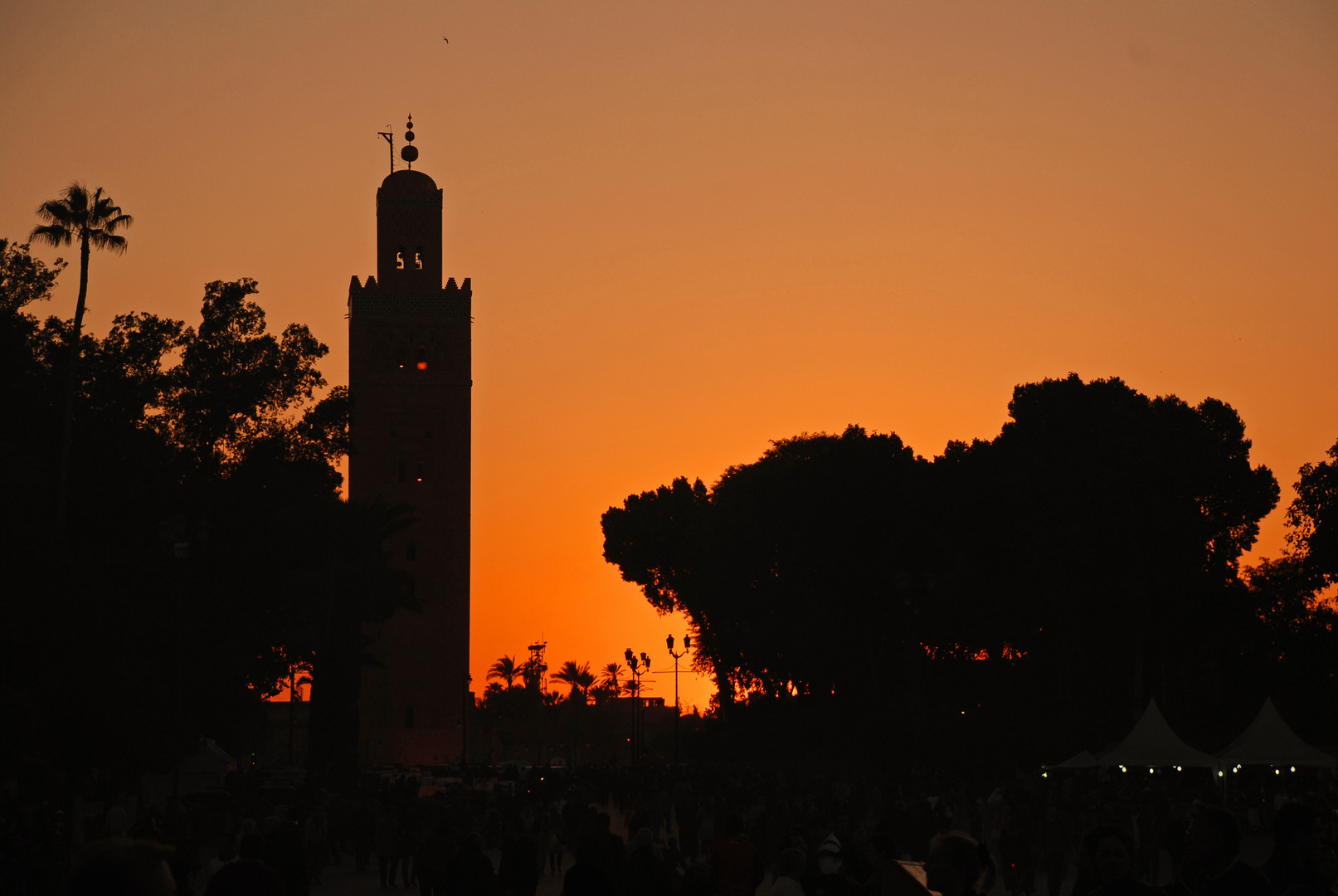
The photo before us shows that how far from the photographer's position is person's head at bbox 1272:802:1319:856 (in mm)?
6660

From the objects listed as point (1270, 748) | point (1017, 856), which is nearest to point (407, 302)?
point (1270, 748)

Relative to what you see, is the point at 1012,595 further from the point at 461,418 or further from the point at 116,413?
the point at 461,418

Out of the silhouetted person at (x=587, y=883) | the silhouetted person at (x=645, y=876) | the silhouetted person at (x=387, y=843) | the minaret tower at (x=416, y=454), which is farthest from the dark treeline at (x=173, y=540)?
the minaret tower at (x=416, y=454)

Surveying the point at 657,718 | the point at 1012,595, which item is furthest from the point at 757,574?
the point at 657,718

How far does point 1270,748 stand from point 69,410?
2587 cm

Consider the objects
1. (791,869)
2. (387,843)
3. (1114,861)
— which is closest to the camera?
(1114,861)

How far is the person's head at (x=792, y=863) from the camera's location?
10938 millimetres

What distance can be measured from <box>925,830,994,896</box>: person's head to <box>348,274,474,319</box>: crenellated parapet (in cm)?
7791

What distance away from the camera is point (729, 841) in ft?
41.2

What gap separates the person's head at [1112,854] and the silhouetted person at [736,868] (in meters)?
6.45

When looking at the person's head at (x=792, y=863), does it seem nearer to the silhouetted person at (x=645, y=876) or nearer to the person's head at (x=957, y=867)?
the silhouetted person at (x=645, y=876)

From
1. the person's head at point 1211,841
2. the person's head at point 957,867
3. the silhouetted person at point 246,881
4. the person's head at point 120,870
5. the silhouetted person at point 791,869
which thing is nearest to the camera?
the person's head at point 120,870

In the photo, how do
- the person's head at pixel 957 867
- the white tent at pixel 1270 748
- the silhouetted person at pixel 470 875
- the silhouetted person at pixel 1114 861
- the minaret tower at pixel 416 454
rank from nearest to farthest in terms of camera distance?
the silhouetted person at pixel 1114 861
the person's head at pixel 957 867
the silhouetted person at pixel 470 875
the white tent at pixel 1270 748
the minaret tower at pixel 416 454

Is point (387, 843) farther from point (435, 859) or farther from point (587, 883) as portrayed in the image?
point (587, 883)
